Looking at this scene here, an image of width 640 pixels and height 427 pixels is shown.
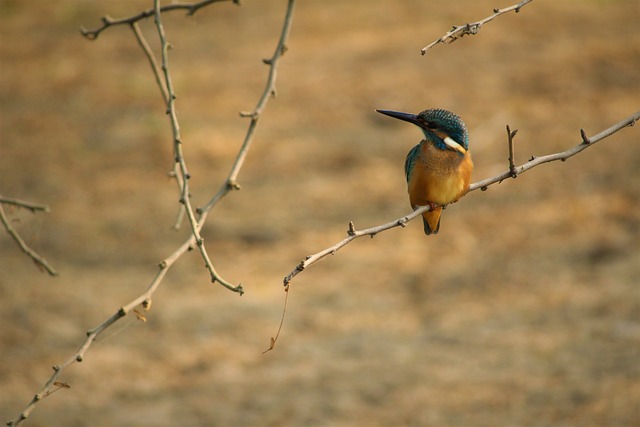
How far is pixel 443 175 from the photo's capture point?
11.1 feet

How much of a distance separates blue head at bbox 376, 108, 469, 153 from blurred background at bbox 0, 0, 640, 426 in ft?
13.5

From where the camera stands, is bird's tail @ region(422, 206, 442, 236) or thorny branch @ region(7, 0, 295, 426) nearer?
thorny branch @ region(7, 0, 295, 426)

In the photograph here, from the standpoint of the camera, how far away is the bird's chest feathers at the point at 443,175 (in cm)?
339

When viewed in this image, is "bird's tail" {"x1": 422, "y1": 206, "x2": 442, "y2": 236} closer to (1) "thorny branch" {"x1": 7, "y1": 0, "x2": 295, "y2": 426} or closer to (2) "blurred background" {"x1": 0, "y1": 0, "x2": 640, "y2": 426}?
(1) "thorny branch" {"x1": 7, "y1": 0, "x2": 295, "y2": 426}

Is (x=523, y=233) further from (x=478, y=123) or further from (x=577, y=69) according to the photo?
(x=577, y=69)

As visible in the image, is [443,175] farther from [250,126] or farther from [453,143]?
[250,126]

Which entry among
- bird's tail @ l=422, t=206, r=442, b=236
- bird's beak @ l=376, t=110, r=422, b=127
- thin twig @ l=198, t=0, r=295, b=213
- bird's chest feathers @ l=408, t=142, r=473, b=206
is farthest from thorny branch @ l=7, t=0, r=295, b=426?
bird's tail @ l=422, t=206, r=442, b=236

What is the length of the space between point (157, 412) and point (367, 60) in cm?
577

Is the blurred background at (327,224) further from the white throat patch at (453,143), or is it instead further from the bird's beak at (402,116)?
the bird's beak at (402,116)

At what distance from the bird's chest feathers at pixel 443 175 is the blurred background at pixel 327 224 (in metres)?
4.05

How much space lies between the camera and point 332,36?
1177 cm

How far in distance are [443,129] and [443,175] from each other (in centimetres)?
18

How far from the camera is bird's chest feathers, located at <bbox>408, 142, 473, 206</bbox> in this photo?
11.1 feet

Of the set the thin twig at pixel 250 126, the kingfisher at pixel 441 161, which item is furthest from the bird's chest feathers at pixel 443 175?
the thin twig at pixel 250 126
